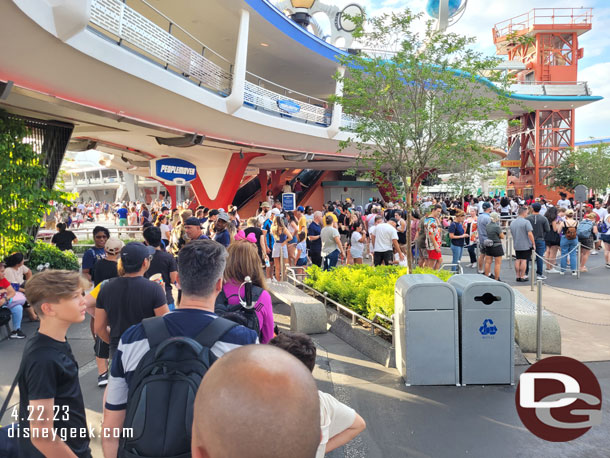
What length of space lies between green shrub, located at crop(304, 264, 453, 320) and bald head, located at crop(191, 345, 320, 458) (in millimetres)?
5422

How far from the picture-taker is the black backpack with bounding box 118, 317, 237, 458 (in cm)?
179

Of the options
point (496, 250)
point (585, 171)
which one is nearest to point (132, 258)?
point (496, 250)

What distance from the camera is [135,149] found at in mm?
23766

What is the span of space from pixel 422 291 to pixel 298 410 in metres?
4.30

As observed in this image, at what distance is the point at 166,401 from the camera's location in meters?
1.79

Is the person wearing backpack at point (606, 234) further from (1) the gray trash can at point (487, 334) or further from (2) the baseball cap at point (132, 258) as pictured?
(2) the baseball cap at point (132, 258)

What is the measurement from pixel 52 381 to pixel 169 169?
15117 mm

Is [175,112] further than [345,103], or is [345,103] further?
[175,112]

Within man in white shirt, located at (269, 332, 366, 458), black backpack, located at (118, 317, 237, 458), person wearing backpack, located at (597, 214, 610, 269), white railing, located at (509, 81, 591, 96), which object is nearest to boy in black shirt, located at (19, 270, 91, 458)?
black backpack, located at (118, 317, 237, 458)

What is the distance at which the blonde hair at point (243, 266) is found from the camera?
3.70m

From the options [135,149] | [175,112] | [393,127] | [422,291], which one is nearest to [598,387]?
[422,291]

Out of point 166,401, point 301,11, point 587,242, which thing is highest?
point 301,11

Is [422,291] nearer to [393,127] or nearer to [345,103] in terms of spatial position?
[393,127]
